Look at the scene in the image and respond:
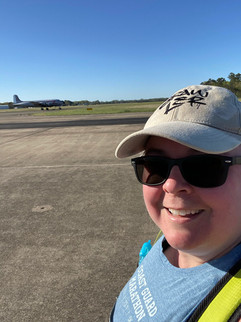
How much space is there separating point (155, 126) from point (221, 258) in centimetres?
62

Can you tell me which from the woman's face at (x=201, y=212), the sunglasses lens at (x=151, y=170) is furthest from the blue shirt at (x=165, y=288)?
the sunglasses lens at (x=151, y=170)

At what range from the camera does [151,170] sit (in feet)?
3.90

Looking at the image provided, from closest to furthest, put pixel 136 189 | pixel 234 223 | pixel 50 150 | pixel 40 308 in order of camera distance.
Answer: pixel 234 223 < pixel 40 308 < pixel 136 189 < pixel 50 150

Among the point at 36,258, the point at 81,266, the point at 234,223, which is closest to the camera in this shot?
the point at 234,223

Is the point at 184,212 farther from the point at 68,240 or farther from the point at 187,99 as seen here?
the point at 68,240

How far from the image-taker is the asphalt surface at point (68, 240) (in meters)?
2.42

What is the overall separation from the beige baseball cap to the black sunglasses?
6cm

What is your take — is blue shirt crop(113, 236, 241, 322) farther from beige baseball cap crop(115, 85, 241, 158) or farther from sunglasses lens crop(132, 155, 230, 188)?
beige baseball cap crop(115, 85, 241, 158)

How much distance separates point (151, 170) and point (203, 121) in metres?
0.32

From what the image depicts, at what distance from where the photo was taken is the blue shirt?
3.33 ft

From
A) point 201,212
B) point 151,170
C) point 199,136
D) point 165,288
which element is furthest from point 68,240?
point 199,136

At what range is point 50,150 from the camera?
9859 millimetres

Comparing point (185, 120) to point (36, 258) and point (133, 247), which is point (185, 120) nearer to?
point (133, 247)

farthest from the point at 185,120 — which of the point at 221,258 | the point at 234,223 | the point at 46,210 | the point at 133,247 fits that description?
the point at 46,210
